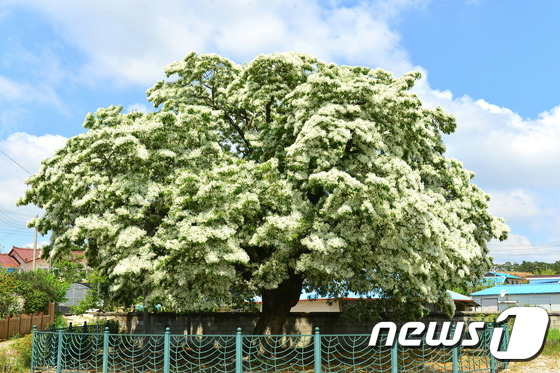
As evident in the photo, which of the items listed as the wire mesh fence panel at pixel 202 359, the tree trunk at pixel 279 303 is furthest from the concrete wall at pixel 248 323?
the tree trunk at pixel 279 303

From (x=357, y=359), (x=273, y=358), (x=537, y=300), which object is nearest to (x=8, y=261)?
(x=537, y=300)

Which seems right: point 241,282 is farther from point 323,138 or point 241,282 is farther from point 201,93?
point 201,93

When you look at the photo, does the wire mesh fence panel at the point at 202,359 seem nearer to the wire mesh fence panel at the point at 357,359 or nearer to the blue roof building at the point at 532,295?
the wire mesh fence panel at the point at 357,359

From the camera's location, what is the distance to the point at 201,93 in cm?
2425

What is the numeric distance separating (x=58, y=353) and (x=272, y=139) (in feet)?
35.4

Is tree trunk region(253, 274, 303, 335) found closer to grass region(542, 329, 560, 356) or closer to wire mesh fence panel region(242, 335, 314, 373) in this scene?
wire mesh fence panel region(242, 335, 314, 373)

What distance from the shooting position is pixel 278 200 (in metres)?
17.7

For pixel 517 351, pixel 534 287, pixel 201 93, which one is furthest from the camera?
pixel 534 287

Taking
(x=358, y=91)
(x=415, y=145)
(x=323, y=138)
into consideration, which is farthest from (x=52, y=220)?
(x=415, y=145)

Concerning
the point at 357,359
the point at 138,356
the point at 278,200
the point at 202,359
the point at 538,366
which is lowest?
the point at 538,366

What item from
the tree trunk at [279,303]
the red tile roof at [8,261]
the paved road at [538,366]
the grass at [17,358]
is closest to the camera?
the grass at [17,358]

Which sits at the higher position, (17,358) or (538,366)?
(17,358)

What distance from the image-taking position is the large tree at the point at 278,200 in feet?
54.3

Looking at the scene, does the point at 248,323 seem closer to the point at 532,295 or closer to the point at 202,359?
the point at 202,359
